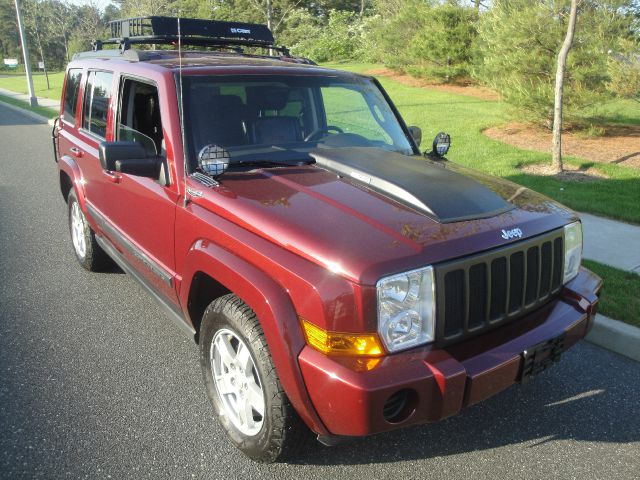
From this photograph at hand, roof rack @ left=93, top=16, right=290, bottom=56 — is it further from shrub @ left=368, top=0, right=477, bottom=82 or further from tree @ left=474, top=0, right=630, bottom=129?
shrub @ left=368, top=0, right=477, bottom=82

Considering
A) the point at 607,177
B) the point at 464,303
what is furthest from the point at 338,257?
the point at 607,177

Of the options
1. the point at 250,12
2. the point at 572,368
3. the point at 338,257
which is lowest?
the point at 572,368

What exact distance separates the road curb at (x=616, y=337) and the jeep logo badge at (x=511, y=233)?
71.0 inches

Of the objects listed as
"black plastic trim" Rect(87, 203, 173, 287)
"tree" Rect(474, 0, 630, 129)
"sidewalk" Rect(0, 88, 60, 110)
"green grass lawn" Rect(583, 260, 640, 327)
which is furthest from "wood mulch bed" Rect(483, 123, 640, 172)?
"sidewalk" Rect(0, 88, 60, 110)

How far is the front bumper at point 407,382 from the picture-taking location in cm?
212

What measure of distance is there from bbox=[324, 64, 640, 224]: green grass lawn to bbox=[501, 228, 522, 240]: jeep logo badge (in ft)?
14.4

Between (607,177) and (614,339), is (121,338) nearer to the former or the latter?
(614,339)

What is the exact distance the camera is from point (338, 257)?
2217 mm

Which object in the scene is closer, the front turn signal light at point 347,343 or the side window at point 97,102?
the front turn signal light at point 347,343

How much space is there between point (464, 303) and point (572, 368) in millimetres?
1737

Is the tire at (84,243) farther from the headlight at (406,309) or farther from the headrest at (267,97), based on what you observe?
the headlight at (406,309)

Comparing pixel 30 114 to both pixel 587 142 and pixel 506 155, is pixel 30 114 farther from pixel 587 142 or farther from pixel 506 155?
pixel 587 142

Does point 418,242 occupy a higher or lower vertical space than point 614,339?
higher

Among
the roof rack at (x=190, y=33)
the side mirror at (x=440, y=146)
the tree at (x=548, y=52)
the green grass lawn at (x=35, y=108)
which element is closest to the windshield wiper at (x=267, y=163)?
the side mirror at (x=440, y=146)
